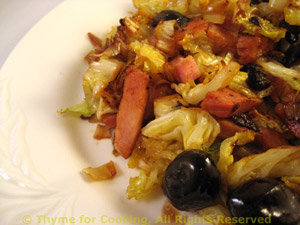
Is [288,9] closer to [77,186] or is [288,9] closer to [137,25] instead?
[137,25]

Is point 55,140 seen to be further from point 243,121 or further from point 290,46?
point 290,46

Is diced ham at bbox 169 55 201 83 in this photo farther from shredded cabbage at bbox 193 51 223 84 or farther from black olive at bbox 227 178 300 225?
black olive at bbox 227 178 300 225

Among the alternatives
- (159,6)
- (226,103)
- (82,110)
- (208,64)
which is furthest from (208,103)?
(159,6)

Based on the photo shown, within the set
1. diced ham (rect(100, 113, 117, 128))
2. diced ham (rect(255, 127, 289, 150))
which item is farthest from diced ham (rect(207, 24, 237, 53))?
diced ham (rect(100, 113, 117, 128))

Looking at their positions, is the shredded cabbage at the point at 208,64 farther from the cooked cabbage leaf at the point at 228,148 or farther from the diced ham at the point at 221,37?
the cooked cabbage leaf at the point at 228,148

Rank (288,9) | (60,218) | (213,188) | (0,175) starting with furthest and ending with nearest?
(288,9)
(0,175)
(60,218)
(213,188)

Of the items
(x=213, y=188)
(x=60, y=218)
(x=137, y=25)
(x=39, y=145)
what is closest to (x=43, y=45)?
(x=137, y=25)
